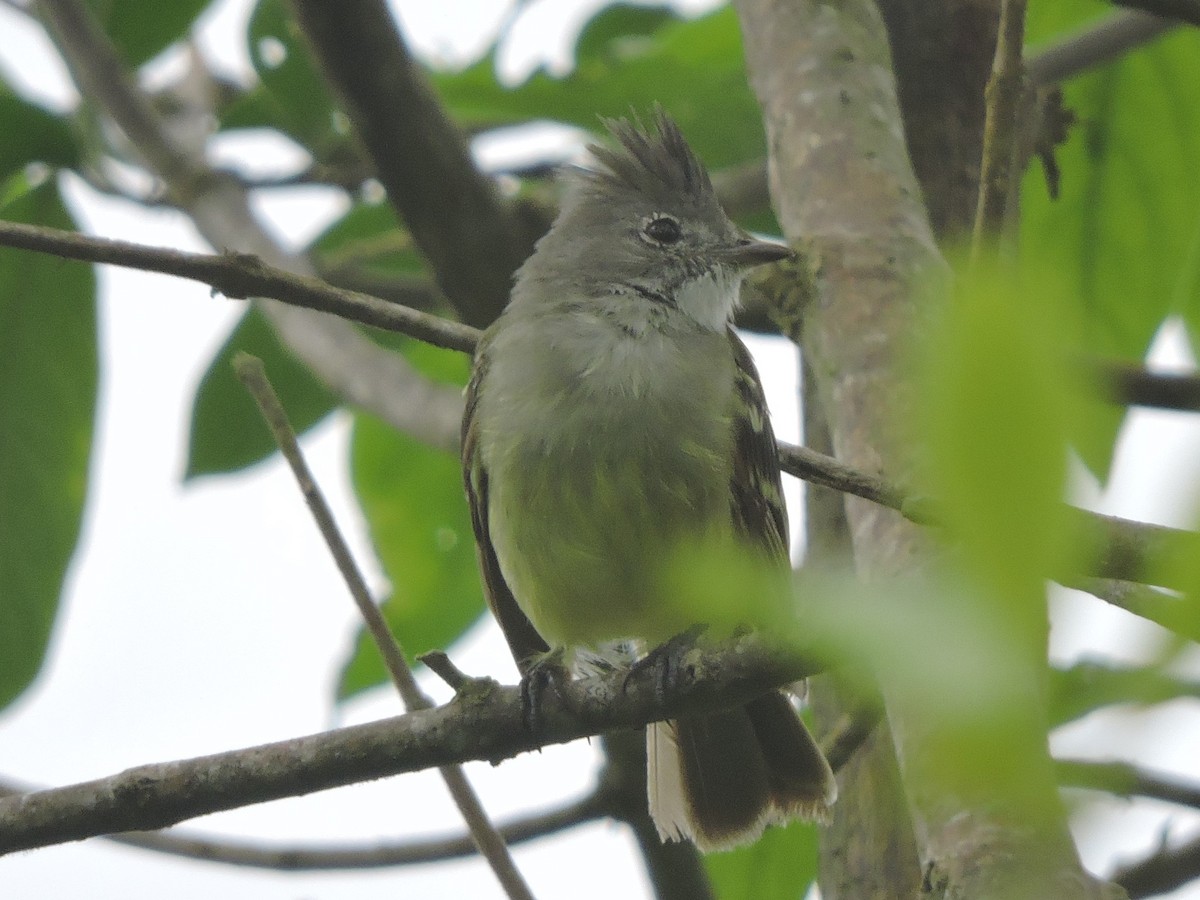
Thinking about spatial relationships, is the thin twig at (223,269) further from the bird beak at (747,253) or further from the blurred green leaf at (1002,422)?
the blurred green leaf at (1002,422)

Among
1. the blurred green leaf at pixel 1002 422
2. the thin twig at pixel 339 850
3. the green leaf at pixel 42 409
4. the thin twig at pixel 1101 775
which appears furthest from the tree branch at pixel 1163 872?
the green leaf at pixel 42 409

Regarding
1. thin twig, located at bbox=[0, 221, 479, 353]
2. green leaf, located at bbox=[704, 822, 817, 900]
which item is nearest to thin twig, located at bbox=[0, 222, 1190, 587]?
thin twig, located at bbox=[0, 221, 479, 353]

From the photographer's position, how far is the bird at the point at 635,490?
354 centimetres

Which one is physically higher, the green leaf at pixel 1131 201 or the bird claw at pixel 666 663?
the green leaf at pixel 1131 201

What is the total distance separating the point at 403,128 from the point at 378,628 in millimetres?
1790

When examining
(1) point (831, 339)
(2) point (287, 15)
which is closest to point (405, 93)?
(2) point (287, 15)

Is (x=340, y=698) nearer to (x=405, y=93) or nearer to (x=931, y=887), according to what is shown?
(x=405, y=93)

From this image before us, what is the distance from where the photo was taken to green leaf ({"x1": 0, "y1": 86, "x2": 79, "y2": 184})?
4375 millimetres

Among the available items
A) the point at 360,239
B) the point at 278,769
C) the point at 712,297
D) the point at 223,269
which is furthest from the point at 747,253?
the point at 278,769

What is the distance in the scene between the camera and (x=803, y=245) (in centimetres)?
310

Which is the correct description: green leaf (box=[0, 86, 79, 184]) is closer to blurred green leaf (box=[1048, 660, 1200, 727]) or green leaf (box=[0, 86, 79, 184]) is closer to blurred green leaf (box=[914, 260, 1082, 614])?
blurred green leaf (box=[1048, 660, 1200, 727])

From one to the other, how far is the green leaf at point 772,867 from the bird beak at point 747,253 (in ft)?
5.16

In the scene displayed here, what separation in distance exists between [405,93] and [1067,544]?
12.1 feet

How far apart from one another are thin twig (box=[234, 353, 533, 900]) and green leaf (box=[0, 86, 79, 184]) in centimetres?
202
